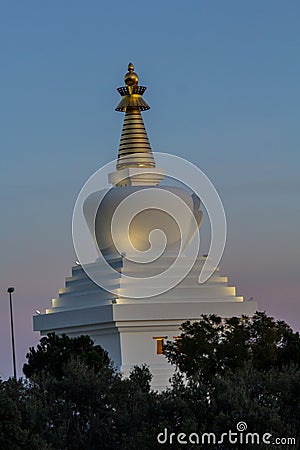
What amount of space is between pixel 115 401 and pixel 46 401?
5.85ft

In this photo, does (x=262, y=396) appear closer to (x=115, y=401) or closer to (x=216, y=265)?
(x=115, y=401)

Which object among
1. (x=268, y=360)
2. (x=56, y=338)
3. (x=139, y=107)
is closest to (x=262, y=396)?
(x=268, y=360)

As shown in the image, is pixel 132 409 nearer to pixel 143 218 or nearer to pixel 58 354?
pixel 58 354

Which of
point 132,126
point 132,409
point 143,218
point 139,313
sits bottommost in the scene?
point 132,409

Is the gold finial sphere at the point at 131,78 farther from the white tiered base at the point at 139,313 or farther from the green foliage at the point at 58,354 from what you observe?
the green foliage at the point at 58,354

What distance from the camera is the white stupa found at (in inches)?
1914

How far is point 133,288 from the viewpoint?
163 feet

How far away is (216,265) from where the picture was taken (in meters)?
52.3

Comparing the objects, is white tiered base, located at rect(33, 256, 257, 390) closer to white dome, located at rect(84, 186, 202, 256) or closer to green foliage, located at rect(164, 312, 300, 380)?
white dome, located at rect(84, 186, 202, 256)

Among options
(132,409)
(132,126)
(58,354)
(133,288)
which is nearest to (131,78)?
(132,126)

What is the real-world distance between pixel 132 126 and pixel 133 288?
8.59 m
